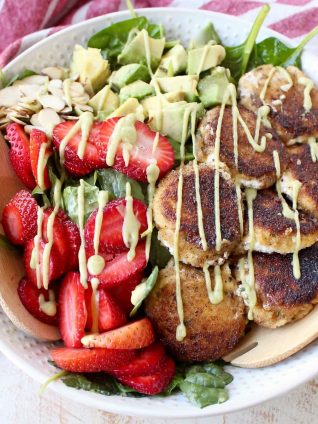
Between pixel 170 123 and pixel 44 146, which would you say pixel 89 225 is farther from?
pixel 170 123

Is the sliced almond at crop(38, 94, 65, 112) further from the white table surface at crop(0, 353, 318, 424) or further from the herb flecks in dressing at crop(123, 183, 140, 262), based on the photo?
the white table surface at crop(0, 353, 318, 424)

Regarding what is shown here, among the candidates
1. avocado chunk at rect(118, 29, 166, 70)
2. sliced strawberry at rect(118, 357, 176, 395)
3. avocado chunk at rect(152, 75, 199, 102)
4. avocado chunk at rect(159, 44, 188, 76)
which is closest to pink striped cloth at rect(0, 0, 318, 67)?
avocado chunk at rect(118, 29, 166, 70)

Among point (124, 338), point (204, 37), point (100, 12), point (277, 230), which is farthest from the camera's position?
point (100, 12)

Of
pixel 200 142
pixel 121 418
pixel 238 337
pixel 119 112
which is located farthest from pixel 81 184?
pixel 121 418

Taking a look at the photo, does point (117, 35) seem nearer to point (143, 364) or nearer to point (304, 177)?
point (304, 177)

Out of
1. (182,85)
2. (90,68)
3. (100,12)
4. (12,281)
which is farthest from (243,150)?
(100,12)

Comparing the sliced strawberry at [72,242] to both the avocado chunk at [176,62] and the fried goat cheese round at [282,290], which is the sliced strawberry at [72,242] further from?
the avocado chunk at [176,62]
